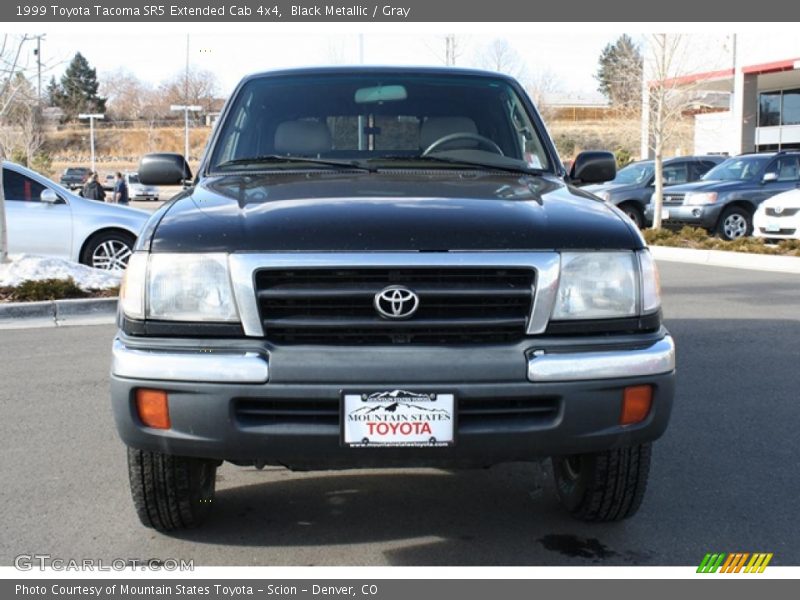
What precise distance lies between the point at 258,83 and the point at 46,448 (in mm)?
2172

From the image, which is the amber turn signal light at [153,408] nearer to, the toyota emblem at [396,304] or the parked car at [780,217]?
the toyota emblem at [396,304]

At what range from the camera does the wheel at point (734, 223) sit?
18.1 metres

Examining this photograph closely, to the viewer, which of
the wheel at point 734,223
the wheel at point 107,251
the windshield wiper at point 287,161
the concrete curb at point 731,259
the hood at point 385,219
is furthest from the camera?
the wheel at point 734,223

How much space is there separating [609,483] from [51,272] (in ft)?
27.5

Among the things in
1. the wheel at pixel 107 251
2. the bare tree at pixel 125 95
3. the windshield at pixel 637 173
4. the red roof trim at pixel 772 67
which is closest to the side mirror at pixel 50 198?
the wheel at pixel 107 251

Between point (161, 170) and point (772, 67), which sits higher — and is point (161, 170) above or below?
below

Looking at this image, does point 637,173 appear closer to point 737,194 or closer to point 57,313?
point 737,194

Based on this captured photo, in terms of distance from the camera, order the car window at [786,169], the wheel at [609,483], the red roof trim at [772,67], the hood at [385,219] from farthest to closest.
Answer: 1. the red roof trim at [772,67]
2. the car window at [786,169]
3. the wheel at [609,483]
4. the hood at [385,219]

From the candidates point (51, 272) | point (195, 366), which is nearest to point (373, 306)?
point (195, 366)

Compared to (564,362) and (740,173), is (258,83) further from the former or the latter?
(740,173)

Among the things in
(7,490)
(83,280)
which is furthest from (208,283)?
(83,280)

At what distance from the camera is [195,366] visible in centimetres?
316

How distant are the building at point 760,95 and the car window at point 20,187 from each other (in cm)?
2409

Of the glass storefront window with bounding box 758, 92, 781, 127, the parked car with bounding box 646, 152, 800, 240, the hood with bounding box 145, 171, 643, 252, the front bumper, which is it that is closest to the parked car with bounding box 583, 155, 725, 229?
the parked car with bounding box 646, 152, 800, 240
